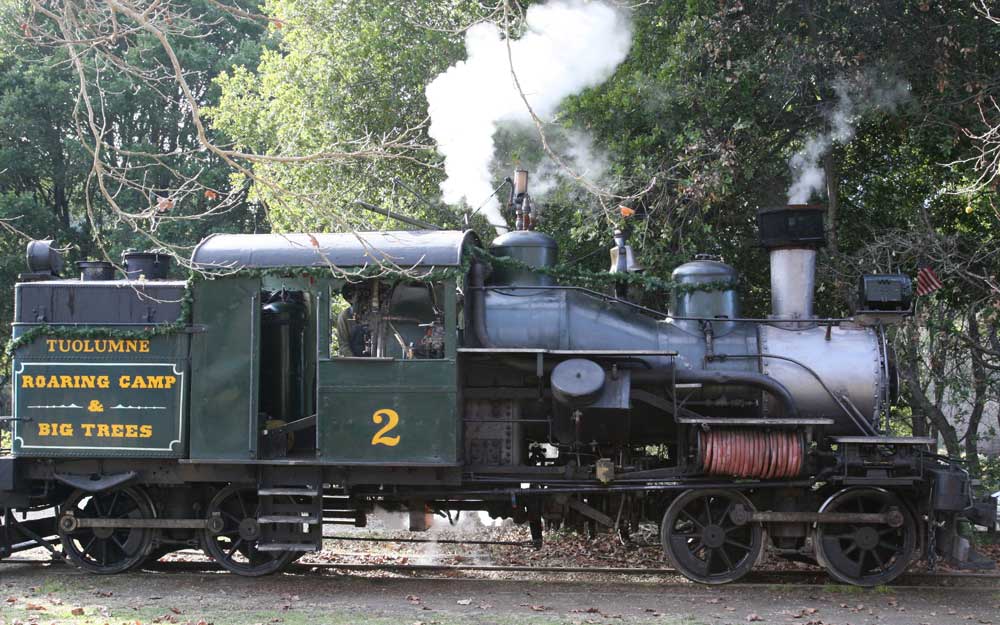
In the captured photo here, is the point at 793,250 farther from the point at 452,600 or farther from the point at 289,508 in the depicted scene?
the point at 289,508

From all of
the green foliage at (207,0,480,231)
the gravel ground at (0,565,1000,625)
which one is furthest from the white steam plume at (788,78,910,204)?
the gravel ground at (0,565,1000,625)

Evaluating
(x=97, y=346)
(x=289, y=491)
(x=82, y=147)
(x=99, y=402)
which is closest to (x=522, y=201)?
(x=289, y=491)

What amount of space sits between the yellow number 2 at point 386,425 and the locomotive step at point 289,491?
72 centimetres

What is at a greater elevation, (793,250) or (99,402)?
(793,250)

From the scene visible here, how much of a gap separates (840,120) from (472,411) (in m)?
6.11

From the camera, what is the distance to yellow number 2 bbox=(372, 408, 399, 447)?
766 centimetres

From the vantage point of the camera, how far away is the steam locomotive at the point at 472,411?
771cm

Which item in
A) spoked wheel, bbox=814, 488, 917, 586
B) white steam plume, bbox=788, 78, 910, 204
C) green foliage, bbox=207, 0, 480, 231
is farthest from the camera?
green foliage, bbox=207, 0, 480, 231

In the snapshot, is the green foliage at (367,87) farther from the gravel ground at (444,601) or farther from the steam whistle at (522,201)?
the gravel ground at (444,601)

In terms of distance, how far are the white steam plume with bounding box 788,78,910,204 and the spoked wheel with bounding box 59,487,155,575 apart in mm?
8095

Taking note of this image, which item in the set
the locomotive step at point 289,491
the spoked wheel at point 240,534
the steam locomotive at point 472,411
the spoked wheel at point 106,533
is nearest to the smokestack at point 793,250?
the steam locomotive at point 472,411

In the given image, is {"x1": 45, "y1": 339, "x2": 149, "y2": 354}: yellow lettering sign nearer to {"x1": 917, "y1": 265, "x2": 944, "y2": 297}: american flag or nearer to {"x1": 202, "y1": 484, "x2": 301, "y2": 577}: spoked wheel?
{"x1": 202, "y1": 484, "x2": 301, "y2": 577}: spoked wheel

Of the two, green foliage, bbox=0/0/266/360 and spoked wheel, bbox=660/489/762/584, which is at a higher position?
green foliage, bbox=0/0/266/360

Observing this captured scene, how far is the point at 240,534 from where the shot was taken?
26.9 feet
